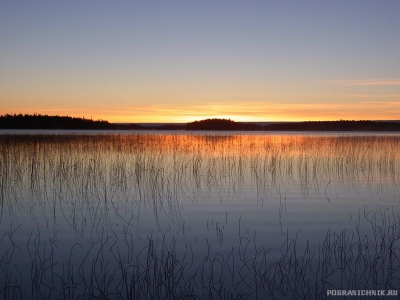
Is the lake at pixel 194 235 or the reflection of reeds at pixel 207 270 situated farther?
the lake at pixel 194 235

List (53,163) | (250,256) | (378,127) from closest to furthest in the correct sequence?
1. (250,256)
2. (53,163)
3. (378,127)

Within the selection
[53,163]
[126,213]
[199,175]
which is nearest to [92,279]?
[126,213]

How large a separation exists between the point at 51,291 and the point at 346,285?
8.64 ft

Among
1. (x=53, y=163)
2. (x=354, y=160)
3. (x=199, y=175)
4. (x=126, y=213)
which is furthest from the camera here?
(x=354, y=160)

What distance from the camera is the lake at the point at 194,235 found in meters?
4.13

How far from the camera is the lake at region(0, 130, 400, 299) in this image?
413cm

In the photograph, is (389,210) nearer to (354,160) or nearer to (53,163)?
(354,160)

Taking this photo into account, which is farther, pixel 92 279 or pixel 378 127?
pixel 378 127

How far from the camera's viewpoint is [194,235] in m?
5.82

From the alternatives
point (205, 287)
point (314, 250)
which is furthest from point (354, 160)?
point (205, 287)

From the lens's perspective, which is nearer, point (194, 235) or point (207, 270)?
point (207, 270)

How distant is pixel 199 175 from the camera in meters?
11.9

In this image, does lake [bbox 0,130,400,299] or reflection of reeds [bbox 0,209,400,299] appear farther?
lake [bbox 0,130,400,299]

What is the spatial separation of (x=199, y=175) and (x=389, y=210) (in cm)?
542
